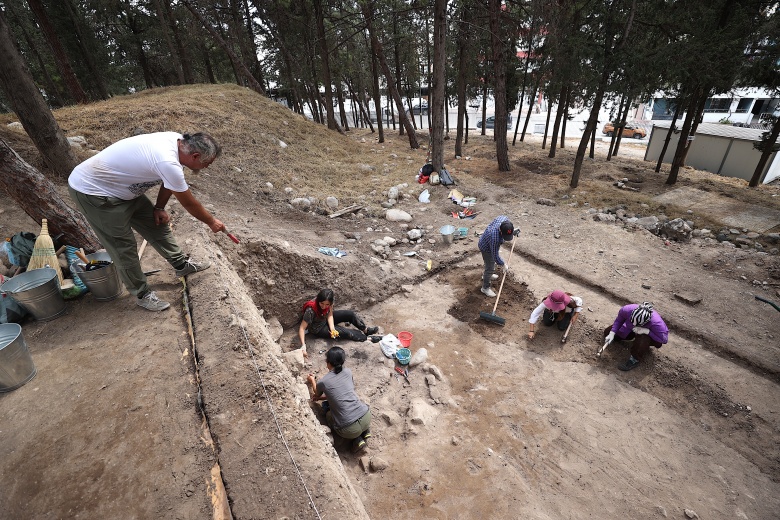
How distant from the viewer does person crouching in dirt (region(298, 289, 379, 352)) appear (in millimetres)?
4516

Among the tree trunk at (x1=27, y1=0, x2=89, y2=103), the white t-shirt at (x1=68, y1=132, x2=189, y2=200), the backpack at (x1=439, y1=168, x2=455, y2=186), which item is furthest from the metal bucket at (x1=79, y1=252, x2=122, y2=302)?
the tree trunk at (x1=27, y1=0, x2=89, y2=103)

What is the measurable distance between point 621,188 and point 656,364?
848cm

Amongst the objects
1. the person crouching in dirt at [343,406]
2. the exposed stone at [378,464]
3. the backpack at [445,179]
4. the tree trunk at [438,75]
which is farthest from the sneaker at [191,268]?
the tree trunk at [438,75]

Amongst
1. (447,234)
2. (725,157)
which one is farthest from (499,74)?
(725,157)

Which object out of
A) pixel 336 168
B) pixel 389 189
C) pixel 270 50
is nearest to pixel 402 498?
pixel 389 189

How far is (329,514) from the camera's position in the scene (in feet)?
6.57

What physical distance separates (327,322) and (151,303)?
208cm

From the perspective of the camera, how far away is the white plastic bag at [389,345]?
4.57 m

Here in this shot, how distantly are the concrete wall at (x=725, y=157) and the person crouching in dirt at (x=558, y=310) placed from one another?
41.9 feet

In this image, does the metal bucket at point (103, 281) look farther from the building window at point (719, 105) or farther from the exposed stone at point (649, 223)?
the building window at point (719, 105)

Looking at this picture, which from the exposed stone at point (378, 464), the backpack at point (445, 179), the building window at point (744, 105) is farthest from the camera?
the building window at point (744, 105)

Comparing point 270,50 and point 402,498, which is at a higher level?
point 270,50

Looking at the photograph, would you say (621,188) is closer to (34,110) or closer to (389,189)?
(389,189)

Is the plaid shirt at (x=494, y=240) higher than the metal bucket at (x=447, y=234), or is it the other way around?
the plaid shirt at (x=494, y=240)
